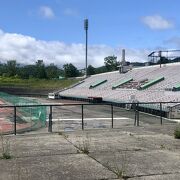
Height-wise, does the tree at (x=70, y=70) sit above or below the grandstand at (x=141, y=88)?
above

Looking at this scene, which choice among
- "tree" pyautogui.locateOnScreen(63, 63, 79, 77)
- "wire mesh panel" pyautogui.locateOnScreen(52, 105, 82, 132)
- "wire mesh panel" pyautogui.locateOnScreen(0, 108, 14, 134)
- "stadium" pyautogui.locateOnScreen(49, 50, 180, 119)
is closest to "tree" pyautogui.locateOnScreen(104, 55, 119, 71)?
"tree" pyautogui.locateOnScreen(63, 63, 79, 77)

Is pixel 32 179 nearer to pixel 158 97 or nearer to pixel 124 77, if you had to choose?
pixel 158 97

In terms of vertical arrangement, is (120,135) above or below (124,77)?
below

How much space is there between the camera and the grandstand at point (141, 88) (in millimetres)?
42878

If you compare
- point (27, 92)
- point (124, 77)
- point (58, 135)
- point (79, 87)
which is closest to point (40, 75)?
point (27, 92)

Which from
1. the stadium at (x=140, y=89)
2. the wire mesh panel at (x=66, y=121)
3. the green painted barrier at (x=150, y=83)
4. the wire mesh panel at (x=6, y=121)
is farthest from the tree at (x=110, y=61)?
the wire mesh panel at (x=6, y=121)

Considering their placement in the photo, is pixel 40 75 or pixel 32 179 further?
pixel 40 75

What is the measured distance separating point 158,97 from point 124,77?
2626cm

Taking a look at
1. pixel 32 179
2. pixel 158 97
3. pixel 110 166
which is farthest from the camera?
pixel 158 97

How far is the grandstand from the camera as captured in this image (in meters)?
42.9

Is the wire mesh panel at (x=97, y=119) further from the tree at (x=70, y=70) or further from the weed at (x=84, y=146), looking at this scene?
the tree at (x=70, y=70)

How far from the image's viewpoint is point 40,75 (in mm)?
148750

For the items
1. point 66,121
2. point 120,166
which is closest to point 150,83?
point 66,121

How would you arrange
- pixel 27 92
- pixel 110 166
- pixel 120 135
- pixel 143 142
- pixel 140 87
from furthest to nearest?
pixel 27 92
pixel 140 87
pixel 120 135
pixel 143 142
pixel 110 166
